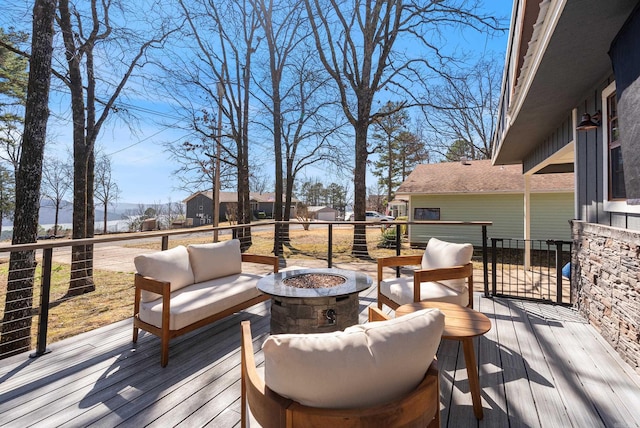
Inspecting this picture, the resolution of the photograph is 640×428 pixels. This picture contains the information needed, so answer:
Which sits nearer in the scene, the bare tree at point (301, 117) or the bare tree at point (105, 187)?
the bare tree at point (301, 117)

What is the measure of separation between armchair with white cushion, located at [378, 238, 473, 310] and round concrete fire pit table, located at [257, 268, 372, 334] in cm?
43

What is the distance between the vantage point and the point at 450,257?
3113 millimetres

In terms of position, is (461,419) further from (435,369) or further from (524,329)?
(524,329)

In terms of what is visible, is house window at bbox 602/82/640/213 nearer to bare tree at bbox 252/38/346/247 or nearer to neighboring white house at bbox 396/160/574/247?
neighboring white house at bbox 396/160/574/247

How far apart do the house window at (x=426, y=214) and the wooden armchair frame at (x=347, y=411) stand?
1120 centimetres

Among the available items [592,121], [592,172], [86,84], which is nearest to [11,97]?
[86,84]

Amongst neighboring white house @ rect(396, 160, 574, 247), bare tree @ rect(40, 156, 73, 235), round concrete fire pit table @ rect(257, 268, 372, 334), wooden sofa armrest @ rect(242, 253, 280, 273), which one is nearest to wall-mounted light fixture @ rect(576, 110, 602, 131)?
round concrete fire pit table @ rect(257, 268, 372, 334)

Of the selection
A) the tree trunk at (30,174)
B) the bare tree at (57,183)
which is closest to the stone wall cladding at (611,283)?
the tree trunk at (30,174)

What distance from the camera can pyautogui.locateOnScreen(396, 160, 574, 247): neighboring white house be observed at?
10.1 meters

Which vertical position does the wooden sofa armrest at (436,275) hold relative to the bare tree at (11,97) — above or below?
below

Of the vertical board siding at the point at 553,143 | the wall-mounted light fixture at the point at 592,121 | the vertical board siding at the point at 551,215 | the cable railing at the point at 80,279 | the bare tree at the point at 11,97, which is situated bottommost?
the cable railing at the point at 80,279

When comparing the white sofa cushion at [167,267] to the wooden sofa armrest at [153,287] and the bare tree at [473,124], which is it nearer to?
the wooden sofa armrest at [153,287]

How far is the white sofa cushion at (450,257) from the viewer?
3.02 m

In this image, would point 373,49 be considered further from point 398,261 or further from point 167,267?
point 167,267
